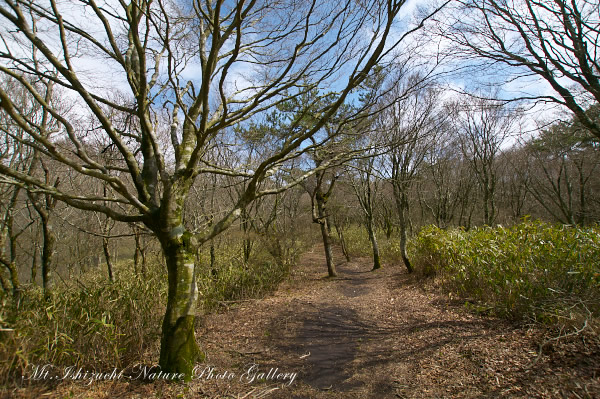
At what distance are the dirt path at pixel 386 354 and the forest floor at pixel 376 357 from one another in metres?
0.01

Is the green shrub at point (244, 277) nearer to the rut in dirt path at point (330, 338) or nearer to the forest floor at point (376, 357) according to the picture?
the forest floor at point (376, 357)

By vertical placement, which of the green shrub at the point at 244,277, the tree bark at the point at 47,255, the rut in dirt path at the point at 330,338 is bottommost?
the rut in dirt path at the point at 330,338

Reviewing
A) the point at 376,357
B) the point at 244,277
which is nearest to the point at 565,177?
the point at 376,357

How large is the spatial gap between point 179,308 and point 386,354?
2.85 m

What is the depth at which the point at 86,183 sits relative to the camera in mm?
9523

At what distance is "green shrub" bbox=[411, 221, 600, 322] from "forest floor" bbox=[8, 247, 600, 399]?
371 millimetres

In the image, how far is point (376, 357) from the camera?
368cm

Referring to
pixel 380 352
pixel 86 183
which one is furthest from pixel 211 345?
pixel 86 183

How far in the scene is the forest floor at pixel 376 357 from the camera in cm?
263

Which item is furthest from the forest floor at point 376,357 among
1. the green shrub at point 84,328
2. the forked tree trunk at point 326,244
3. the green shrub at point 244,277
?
the forked tree trunk at point 326,244

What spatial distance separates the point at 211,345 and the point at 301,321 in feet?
5.74

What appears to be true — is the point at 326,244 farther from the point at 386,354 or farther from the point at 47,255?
the point at 47,255

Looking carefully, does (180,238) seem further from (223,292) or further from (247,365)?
(223,292)

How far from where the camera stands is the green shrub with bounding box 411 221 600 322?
3.45 metres
